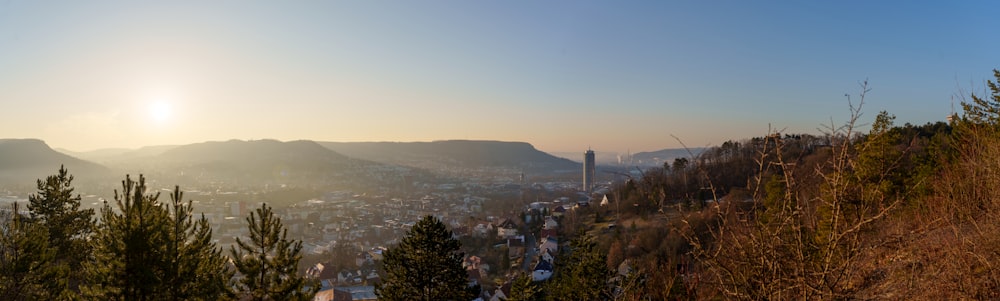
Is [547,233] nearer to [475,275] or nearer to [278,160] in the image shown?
[475,275]

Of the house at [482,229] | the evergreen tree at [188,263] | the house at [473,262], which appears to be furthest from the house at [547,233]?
the evergreen tree at [188,263]

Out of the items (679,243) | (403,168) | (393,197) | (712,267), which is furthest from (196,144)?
(712,267)

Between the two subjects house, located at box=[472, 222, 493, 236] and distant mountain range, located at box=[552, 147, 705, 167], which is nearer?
distant mountain range, located at box=[552, 147, 705, 167]

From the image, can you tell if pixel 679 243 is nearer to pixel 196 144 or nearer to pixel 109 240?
pixel 109 240

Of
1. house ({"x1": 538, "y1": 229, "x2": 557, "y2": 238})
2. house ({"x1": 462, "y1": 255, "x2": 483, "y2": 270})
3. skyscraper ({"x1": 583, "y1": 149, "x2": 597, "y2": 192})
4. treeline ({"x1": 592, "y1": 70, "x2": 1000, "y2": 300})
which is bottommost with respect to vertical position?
house ({"x1": 462, "y1": 255, "x2": 483, "y2": 270})

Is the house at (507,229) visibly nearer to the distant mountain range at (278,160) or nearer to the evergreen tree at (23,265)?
the distant mountain range at (278,160)

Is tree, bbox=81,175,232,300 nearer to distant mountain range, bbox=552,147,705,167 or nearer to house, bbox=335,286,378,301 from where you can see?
distant mountain range, bbox=552,147,705,167

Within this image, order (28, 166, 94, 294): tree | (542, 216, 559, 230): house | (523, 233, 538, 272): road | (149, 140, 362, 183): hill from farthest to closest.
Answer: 1. (149, 140, 362, 183): hill
2. (542, 216, 559, 230): house
3. (523, 233, 538, 272): road
4. (28, 166, 94, 294): tree

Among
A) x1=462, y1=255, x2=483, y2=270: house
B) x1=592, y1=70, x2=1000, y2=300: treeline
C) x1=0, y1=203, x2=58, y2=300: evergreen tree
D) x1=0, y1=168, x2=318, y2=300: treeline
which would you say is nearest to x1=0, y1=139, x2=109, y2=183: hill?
x1=462, y1=255, x2=483, y2=270: house
